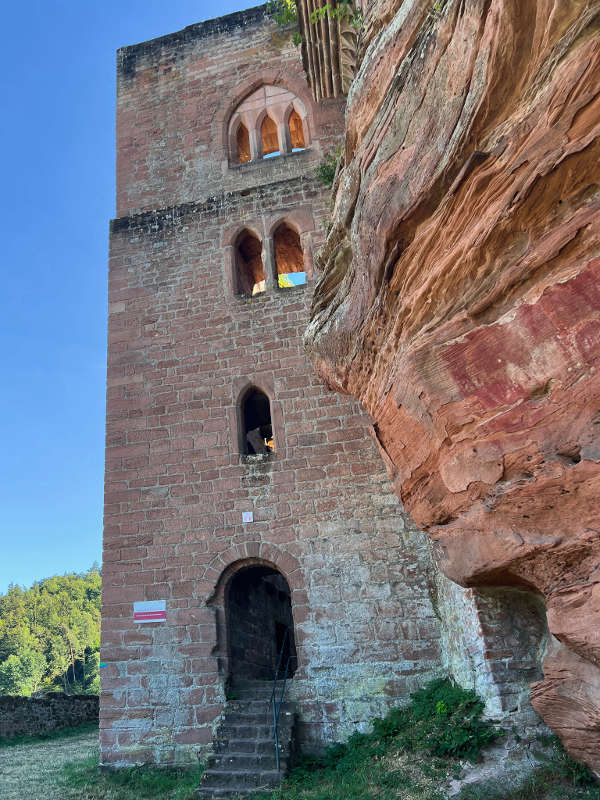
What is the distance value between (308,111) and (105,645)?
965 centimetres

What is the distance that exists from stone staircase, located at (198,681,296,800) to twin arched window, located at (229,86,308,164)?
894 centimetres

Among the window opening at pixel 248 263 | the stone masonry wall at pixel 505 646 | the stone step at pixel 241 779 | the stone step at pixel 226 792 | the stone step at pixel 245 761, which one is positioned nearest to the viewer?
the stone masonry wall at pixel 505 646

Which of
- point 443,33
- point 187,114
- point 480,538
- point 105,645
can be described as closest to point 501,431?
point 480,538

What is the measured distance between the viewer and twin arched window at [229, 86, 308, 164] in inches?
447

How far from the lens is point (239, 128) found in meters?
11.8

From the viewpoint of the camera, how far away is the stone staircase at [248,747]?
21.2 feet

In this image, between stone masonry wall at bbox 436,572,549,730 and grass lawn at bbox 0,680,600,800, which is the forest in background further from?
stone masonry wall at bbox 436,572,549,730

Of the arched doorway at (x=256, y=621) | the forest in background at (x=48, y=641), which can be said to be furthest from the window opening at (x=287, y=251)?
the forest in background at (x=48, y=641)

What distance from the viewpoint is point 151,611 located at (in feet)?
27.4

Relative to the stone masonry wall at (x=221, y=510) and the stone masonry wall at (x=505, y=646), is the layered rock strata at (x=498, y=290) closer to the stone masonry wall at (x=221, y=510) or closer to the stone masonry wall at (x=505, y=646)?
the stone masonry wall at (x=505, y=646)

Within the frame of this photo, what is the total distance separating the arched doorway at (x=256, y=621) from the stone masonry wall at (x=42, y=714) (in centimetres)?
597

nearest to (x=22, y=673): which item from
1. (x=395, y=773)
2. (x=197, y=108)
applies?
(x=197, y=108)

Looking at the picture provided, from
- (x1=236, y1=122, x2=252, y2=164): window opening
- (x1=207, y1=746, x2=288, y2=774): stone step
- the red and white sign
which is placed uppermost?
(x1=236, y1=122, x2=252, y2=164): window opening

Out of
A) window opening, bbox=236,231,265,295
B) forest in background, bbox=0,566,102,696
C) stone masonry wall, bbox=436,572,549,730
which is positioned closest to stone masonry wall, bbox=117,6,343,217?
window opening, bbox=236,231,265,295
